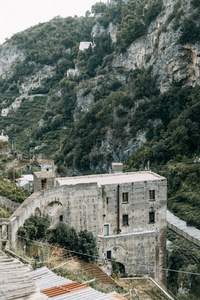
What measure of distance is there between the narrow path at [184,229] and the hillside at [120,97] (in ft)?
2.53

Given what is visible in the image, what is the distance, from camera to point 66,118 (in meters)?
95.0

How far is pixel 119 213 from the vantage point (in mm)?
29344

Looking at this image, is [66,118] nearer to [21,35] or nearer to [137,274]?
[21,35]

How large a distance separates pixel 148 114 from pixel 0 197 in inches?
1554

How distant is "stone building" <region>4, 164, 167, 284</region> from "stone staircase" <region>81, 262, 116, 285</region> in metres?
2.01

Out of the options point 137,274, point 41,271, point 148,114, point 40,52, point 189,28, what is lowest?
point 137,274

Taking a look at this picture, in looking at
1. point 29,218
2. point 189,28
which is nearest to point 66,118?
point 189,28

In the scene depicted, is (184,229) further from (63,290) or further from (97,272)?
(63,290)

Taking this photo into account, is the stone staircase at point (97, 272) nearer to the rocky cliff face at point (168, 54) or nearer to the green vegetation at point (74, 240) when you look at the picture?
the green vegetation at point (74, 240)

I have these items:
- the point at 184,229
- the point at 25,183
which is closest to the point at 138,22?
the point at 25,183

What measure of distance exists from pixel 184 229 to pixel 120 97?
41454 mm

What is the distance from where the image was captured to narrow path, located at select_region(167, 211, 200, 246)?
3768cm

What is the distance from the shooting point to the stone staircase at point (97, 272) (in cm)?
2534

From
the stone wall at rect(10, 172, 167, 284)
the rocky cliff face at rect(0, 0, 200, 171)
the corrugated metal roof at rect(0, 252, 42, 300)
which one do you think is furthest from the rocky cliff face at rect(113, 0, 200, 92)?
the corrugated metal roof at rect(0, 252, 42, 300)
